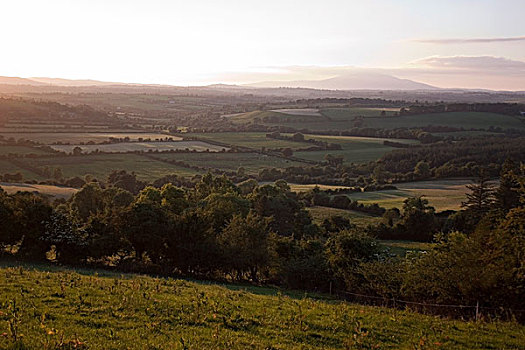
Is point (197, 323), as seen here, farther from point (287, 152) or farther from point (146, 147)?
point (287, 152)

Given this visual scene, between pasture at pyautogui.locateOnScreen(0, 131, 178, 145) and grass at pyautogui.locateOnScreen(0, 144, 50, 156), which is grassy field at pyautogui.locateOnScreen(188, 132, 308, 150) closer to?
pasture at pyautogui.locateOnScreen(0, 131, 178, 145)

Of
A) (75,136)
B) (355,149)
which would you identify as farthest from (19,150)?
(355,149)

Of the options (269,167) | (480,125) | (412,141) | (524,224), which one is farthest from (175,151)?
(480,125)

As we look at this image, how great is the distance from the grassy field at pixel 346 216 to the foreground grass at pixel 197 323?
145 ft

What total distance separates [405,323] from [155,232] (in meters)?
18.5

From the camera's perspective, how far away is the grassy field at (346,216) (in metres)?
61.3

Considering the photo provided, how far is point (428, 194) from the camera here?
76.4 m

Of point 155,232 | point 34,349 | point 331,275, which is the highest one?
point 34,349

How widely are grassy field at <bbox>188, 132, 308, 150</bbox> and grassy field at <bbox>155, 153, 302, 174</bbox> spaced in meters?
11.6

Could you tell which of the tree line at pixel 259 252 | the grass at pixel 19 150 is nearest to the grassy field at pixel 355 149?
the grass at pixel 19 150

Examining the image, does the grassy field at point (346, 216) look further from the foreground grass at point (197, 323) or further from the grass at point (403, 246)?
the foreground grass at point (197, 323)

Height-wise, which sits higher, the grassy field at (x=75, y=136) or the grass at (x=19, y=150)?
the grassy field at (x=75, y=136)

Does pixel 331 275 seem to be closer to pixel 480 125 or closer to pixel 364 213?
pixel 364 213

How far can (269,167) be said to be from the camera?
10156 centimetres
